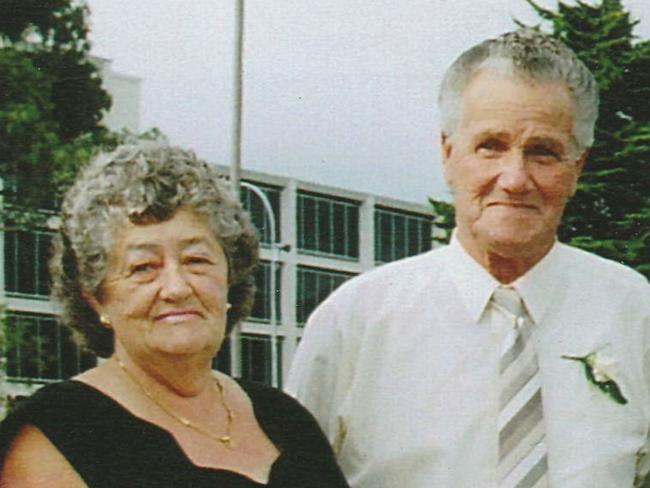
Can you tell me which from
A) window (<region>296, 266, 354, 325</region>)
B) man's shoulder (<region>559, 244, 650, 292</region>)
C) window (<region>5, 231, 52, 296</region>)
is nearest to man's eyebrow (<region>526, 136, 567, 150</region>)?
man's shoulder (<region>559, 244, 650, 292</region>)

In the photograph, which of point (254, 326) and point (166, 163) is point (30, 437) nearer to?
point (166, 163)

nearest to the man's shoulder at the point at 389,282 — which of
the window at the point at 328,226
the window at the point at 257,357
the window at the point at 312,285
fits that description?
the window at the point at 257,357

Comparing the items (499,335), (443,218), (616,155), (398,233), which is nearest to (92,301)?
(499,335)

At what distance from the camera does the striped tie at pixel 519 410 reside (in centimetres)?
256

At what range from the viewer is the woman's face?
2.26 meters

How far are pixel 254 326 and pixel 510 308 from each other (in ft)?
98.0

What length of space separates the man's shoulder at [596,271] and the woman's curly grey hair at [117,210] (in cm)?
71

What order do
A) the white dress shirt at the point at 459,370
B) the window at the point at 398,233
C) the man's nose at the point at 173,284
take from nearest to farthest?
1. the man's nose at the point at 173,284
2. the white dress shirt at the point at 459,370
3. the window at the point at 398,233

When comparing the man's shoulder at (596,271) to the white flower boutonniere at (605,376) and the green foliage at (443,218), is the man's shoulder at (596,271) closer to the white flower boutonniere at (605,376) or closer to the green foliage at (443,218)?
the white flower boutonniere at (605,376)

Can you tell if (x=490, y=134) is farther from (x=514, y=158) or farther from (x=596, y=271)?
(x=596, y=271)

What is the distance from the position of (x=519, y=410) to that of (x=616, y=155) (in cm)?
1215

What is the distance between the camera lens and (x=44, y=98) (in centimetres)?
1393

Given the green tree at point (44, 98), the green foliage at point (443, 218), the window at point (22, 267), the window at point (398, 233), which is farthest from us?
the window at point (398, 233)

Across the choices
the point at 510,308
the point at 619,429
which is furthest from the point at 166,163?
the point at 619,429
